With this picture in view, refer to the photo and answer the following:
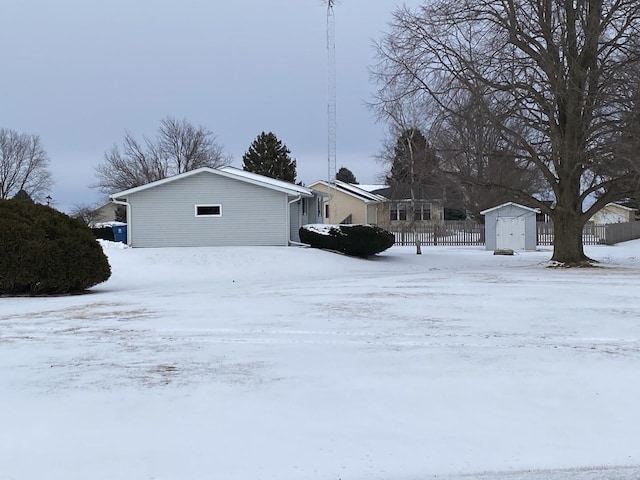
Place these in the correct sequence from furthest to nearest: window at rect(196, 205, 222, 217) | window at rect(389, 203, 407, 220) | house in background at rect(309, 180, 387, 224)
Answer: house in background at rect(309, 180, 387, 224) < window at rect(389, 203, 407, 220) < window at rect(196, 205, 222, 217)

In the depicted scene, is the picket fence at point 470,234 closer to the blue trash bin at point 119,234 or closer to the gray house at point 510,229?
the gray house at point 510,229

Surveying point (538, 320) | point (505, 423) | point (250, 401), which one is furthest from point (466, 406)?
point (538, 320)

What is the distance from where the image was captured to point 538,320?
10320mm

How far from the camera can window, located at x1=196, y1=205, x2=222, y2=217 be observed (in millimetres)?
30545

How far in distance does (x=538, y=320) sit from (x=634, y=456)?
17.9 ft

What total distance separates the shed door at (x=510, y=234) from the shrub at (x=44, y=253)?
92.1 feet

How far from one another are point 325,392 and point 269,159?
190 ft

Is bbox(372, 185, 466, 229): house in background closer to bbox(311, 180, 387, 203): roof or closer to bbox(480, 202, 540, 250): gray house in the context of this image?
bbox(311, 180, 387, 203): roof

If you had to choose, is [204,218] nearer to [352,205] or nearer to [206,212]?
[206,212]

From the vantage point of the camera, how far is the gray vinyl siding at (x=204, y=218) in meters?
30.4

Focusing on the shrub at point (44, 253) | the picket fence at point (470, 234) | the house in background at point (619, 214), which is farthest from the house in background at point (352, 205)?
the shrub at point (44, 253)

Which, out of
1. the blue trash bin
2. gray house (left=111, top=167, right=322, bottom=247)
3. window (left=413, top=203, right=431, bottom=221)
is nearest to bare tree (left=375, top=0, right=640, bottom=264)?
gray house (left=111, top=167, right=322, bottom=247)

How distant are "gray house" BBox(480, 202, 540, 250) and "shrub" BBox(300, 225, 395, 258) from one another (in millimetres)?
12438

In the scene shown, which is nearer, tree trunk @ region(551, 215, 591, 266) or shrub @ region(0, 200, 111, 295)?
shrub @ region(0, 200, 111, 295)
